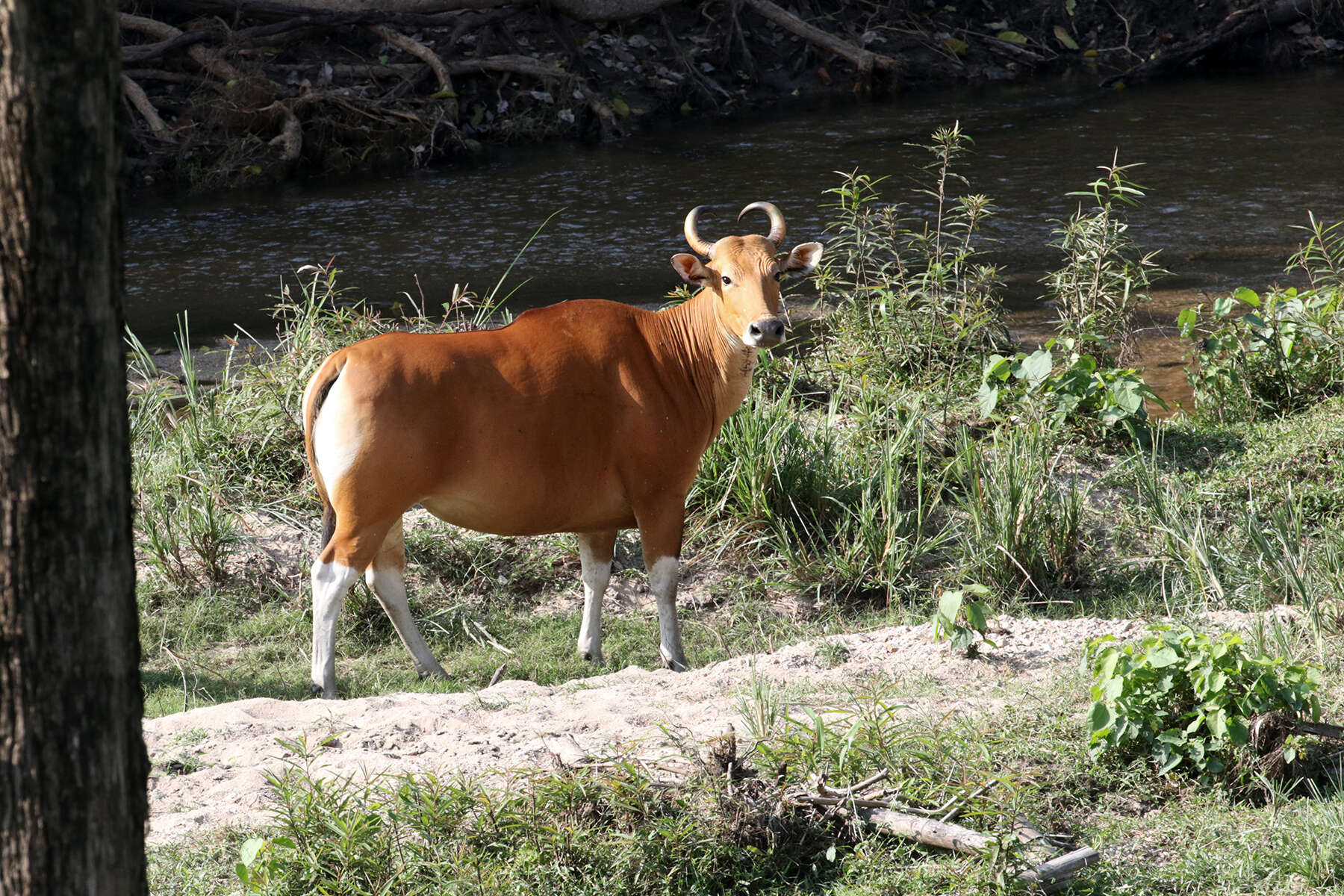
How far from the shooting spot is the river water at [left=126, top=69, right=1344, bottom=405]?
12023 mm

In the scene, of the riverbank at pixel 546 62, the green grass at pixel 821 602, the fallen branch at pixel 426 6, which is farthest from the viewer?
the fallen branch at pixel 426 6

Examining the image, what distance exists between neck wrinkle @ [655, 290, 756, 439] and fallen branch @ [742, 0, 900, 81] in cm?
1498

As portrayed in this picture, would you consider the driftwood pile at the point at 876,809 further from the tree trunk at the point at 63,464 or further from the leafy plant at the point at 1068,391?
the leafy plant at the point at 1068,391

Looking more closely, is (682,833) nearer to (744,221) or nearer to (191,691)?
(191,691)

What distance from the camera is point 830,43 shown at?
65.2ft

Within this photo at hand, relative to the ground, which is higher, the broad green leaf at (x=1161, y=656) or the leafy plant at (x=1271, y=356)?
the leafy plant at (x=1271, y=356)

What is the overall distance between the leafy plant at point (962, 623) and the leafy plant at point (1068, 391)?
2322 mm

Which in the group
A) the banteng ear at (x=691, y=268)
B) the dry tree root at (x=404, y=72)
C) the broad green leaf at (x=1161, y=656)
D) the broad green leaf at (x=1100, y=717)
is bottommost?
the broad green leaf at (x=1100, y=717)

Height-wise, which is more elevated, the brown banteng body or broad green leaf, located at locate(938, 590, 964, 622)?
the brown banteng body

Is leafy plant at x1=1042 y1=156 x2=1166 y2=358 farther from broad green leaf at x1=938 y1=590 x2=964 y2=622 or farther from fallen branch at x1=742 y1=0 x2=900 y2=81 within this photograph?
fallen branch at x1=742 y1=0 x2=900 y2=81

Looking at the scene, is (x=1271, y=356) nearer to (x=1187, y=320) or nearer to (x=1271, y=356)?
(x=1271, y=356)

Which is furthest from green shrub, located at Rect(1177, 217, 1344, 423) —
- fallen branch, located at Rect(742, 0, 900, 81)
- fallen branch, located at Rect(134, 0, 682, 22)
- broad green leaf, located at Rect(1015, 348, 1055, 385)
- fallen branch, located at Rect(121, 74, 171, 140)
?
fallen branch, located at Rect(134, 0, 682, 22)

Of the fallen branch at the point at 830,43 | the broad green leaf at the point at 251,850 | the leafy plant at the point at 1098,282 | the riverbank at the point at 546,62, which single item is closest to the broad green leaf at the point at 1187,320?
the leafy plant at the point at 1098,282

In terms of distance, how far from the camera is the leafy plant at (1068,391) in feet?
23.4
